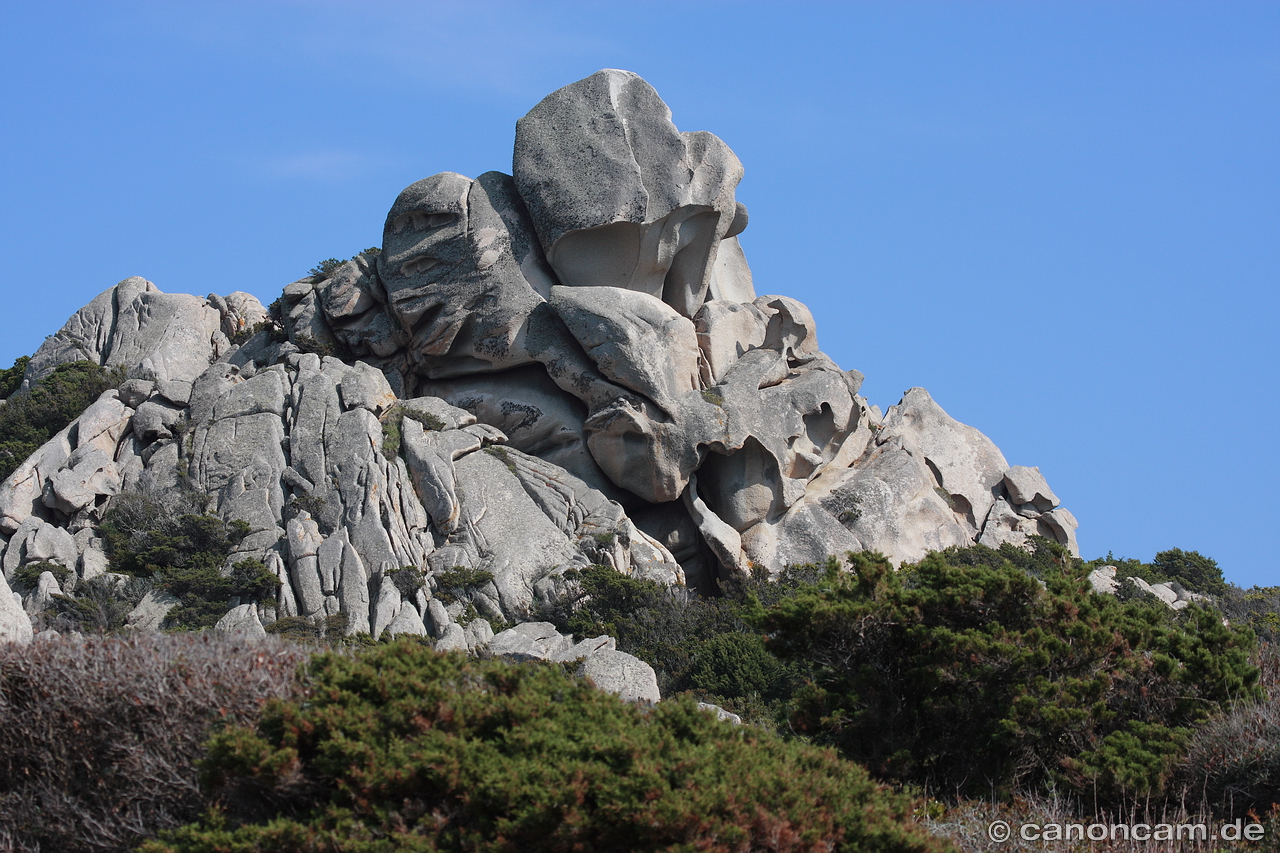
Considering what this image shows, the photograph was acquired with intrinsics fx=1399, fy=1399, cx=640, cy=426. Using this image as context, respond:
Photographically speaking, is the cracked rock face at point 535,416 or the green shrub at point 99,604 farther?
the cracked rock face at point 535,416

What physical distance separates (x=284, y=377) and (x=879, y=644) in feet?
65.3

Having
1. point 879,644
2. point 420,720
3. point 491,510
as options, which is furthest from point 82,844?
point 491,510

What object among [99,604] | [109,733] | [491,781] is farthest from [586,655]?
[491,781]

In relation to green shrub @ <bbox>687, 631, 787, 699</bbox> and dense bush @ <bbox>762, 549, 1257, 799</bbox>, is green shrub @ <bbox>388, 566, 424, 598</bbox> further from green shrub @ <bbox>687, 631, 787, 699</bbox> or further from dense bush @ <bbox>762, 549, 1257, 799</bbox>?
dense bush @ <bbox>762, 549, 1257, 799</bbox>

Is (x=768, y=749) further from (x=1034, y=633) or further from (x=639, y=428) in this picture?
(x=639, y=428)

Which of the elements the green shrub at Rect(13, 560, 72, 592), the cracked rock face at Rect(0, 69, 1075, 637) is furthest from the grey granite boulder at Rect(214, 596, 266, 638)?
the green shrub at Rect(13, 560, 72, 592)

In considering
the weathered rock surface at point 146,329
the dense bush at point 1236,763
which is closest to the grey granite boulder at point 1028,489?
the weathered rock surface at point 146,329

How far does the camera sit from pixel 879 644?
1698 centimetres

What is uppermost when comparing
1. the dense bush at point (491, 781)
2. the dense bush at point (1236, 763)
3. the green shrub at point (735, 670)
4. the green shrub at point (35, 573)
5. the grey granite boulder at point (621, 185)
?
the grey granite boulder at point (621, 185)

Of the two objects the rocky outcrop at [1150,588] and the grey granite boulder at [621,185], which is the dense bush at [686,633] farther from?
the grey granite boulder at [621,185]

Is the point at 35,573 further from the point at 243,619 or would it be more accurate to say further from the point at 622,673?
the point at 622,673

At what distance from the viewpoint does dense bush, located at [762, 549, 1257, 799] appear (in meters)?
16.0

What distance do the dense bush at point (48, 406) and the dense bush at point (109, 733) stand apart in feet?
75.4

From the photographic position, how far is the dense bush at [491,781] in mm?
10430
